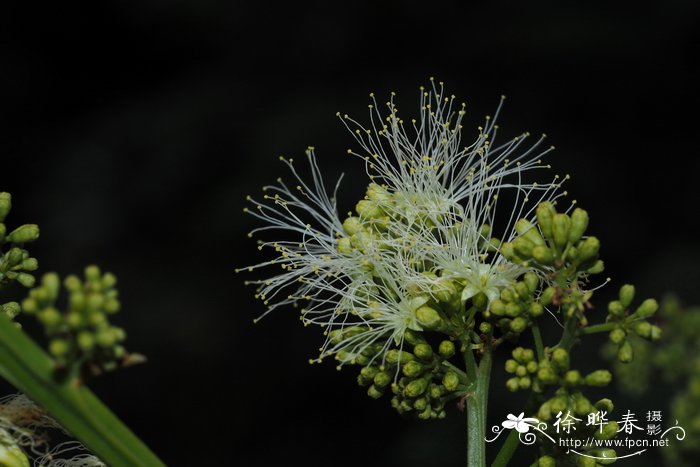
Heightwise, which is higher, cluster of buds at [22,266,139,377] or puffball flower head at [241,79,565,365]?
puffball flower head at [241,79,565,365]

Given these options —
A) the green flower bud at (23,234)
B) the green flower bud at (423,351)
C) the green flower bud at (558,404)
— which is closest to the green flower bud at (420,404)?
the green flower bud at (423,351)

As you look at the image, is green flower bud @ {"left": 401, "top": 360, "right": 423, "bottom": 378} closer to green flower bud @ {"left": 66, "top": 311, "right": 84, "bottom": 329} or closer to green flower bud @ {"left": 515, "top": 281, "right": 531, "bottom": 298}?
green flower bud @ {"left": 515, "top": 281, "right": 531, "bottom": 298}

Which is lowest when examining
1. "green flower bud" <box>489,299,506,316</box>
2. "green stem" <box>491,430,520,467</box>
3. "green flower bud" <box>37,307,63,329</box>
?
"green stem" <box>491,430,520,467</box>

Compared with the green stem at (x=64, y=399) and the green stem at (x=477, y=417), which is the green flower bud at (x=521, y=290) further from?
the green stem at (x=64, y=399)

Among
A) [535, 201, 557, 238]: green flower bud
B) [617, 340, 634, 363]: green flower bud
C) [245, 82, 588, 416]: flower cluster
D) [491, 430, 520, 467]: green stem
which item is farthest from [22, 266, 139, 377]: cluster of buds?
[617, 340, 634, 363]: green flower bud

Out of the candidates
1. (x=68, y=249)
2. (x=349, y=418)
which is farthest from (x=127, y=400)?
(x=349, y=418)

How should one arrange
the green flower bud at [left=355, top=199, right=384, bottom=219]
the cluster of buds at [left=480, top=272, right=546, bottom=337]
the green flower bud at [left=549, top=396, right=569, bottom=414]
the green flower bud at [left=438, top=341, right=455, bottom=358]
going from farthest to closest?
the green flower bud at [left=355, top=199, right=384, bottom=219] < the green flower bud at [left=438, top=341, right=455, bottom=358] < the cluster of buds at [left=480, top=272, right=546, bottom=337] < the green flower bud at [left=549, top=396, right=569, bottom=414]

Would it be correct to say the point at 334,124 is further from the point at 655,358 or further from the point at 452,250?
the point at 452,250
